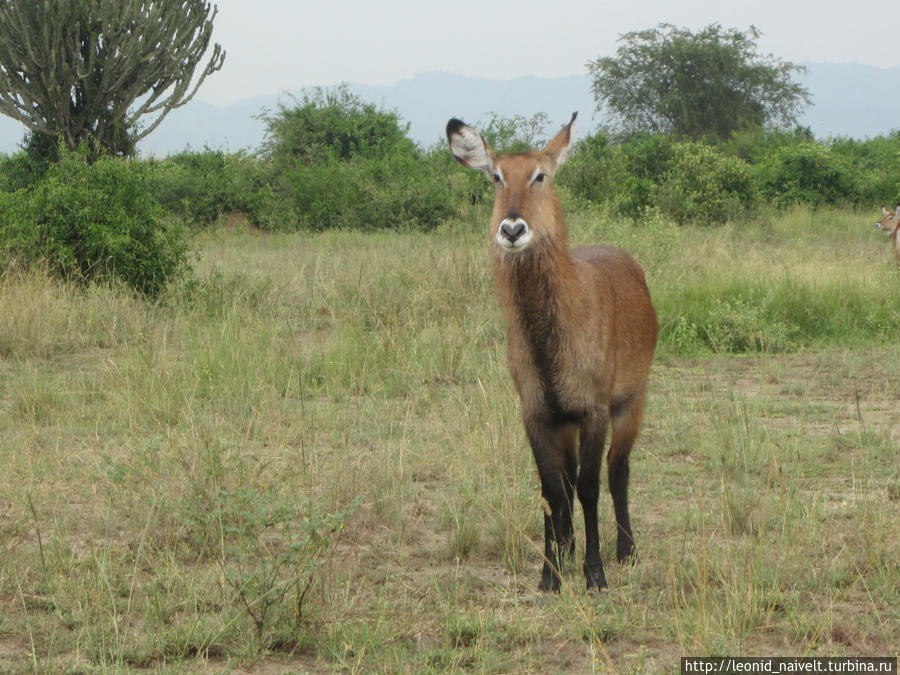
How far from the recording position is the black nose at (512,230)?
11.8ft

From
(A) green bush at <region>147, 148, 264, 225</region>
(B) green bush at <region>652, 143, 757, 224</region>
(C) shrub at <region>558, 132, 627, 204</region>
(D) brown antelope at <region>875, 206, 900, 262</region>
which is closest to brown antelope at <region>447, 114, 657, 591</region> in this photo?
(D) brown antelope at <region>875, 206, 900, 262</region>

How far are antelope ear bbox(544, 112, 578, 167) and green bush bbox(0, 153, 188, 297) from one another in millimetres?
6004

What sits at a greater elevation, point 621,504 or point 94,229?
point 94,229

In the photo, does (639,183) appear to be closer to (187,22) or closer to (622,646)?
(187,22)

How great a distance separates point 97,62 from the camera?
62.7ft

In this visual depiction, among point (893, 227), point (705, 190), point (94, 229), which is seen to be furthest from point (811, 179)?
point (94, 229)

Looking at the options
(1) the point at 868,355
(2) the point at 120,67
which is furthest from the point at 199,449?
(2) the point at 120,67

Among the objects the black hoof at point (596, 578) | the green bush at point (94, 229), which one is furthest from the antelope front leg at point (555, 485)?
the green bush at point (94, 229)

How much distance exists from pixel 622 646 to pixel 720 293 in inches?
250

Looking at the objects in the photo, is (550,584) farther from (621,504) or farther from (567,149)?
(567,149)

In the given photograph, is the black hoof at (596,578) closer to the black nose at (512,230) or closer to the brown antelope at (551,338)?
the brown antelope at (551,338)

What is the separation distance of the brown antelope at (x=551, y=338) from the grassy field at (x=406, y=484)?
0.22 metres

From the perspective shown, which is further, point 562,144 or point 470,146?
point 562,144

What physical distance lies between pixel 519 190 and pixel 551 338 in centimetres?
56
